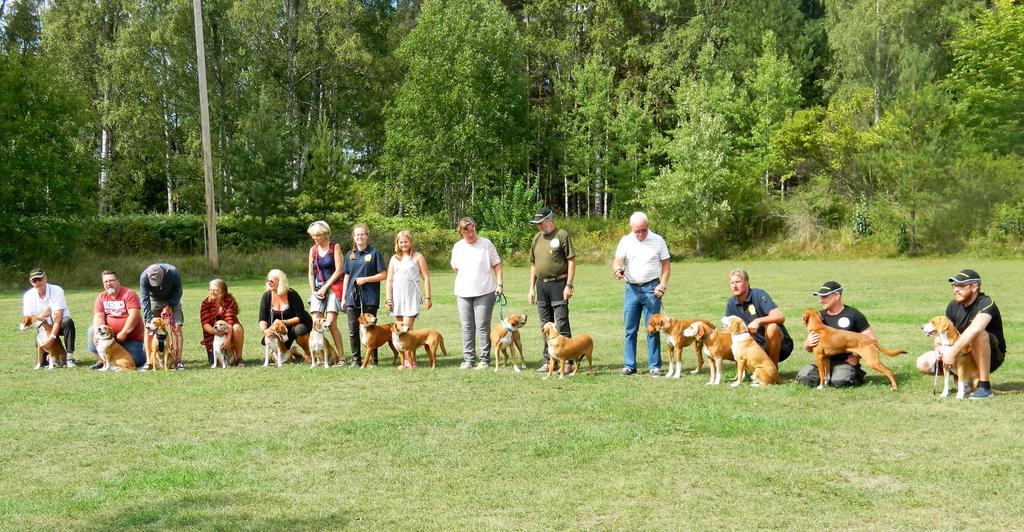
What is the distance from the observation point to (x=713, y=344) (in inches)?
373

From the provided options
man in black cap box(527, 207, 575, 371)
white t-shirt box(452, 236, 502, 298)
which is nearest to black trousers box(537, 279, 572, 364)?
man in black cap box(527, 207, 575, 371)

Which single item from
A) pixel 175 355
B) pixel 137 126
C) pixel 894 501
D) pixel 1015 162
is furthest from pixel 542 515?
pixel 137 126

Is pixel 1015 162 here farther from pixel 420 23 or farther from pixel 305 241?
pixel 305 241

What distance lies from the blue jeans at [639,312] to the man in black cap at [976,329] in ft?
9.99

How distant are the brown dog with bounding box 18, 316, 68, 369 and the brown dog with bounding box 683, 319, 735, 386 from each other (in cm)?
860

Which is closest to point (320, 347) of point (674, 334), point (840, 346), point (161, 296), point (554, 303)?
point (161, 296)

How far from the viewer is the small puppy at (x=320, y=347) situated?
1141cm

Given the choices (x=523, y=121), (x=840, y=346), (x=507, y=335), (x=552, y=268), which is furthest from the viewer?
(x=523, y=121)

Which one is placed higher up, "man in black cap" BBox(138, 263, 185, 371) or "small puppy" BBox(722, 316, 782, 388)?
"man in black cap" BBox(138, 263, 185, 371)

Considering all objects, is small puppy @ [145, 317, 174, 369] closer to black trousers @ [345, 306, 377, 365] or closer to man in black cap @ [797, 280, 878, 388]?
black trousers @ [345, 306, 377, 365]

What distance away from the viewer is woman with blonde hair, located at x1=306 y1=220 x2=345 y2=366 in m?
11.5

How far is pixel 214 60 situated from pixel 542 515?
140 feet

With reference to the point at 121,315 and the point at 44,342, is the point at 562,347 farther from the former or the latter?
the point at 44,342

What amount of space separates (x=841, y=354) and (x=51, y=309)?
10.2 metres
